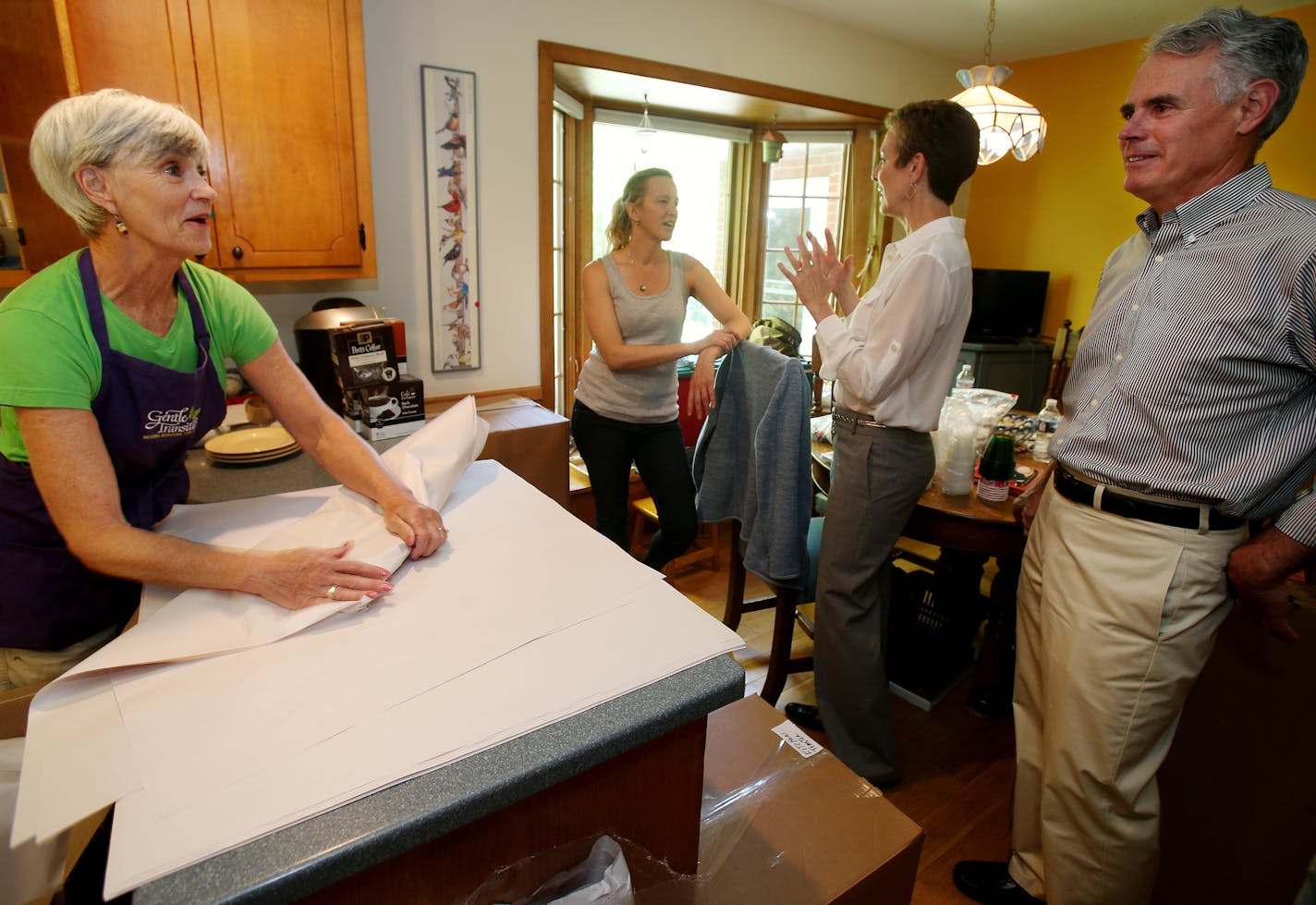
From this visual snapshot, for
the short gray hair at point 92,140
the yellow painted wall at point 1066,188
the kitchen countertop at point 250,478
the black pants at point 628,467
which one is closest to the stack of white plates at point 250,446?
the kitchen countertop at point 250,478

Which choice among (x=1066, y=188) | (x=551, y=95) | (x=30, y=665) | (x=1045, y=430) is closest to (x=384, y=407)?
(x=30, y=665)

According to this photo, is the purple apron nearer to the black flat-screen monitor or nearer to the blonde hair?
the blonde hair

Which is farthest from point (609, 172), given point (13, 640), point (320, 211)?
point (13, 640)

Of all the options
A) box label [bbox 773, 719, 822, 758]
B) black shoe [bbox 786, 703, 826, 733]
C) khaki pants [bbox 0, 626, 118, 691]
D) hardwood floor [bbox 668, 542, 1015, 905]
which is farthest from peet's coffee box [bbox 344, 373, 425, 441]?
black shoe [bbox 786, 703, 826, 733]

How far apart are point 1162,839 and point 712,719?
1.13 metres

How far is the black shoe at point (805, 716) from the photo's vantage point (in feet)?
6.96

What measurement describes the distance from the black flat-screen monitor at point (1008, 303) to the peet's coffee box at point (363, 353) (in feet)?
12.7

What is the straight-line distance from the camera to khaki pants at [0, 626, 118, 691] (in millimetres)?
996

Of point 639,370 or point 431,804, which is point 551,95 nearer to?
point 639,370

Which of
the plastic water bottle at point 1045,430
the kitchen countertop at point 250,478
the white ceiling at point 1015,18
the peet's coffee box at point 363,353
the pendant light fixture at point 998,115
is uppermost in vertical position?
the white ceiling at point 1015,18

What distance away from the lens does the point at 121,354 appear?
0.92 meters

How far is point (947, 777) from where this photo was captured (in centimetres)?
198

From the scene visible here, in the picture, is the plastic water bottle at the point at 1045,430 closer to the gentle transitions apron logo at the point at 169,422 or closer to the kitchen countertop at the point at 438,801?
the kitchen countertop at the point at 438,801

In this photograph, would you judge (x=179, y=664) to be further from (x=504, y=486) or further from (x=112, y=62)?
(x=112, y=62)
